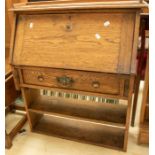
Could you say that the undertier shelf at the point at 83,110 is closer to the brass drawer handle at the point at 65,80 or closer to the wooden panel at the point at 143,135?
the wooden panel at the point at 143,135

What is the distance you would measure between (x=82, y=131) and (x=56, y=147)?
0.28 metres

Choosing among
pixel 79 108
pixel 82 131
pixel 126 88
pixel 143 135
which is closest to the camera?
pixel 126 88

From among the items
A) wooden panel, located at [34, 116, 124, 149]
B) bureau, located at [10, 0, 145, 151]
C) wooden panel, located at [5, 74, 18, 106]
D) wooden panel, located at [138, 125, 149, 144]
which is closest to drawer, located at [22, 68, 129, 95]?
bureau, located at [10, 0, 145, 151]

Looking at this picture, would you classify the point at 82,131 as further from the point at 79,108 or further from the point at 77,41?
the point at 77,41

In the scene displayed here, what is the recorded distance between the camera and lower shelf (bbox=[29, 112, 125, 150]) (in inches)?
62.7

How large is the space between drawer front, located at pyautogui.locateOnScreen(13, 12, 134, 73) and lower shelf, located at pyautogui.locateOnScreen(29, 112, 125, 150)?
0.68 metres

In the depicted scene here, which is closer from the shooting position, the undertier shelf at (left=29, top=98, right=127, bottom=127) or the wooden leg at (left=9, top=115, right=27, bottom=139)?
the undertier shelf at (left=29, top=98, right=127, bottom=127)

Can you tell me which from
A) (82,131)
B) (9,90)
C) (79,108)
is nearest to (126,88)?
(79,108)

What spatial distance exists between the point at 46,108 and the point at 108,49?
0.80 m

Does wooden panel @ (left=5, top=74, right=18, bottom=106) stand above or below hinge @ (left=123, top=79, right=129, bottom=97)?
below

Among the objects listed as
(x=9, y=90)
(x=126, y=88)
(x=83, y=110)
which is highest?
(x=126, y=88)

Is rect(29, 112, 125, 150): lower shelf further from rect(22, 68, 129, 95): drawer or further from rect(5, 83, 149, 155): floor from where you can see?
rect(22, 68, 129, 95): drawer

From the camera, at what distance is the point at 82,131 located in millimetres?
1702

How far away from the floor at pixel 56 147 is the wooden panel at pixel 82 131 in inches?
1.9
